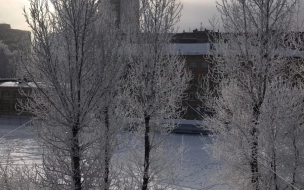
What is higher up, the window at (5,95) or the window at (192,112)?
the window at (5,95)

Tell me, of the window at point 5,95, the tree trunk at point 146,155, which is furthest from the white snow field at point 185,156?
the window at point 5,95

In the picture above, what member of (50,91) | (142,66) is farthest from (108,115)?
(50,91)

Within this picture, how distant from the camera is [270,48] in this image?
9.30m

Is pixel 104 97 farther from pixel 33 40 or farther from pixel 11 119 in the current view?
pixel 11 119

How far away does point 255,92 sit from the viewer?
9.49 metres

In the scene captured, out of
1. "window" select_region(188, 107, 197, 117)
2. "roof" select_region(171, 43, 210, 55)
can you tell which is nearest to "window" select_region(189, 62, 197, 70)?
"roof" select_region(171, 43, 210, 55)

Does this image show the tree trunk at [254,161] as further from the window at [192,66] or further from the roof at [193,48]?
the window at [192,66]

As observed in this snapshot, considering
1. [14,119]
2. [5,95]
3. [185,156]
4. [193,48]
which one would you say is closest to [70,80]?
[185,156]

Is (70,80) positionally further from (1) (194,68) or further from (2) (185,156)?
(1) (194,68)

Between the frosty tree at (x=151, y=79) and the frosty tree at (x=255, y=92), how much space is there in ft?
4.97

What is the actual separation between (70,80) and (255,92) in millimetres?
4569

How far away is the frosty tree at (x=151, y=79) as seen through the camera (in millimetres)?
10844

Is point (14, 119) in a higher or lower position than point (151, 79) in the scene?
lower

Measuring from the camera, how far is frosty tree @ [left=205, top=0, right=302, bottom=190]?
30.5 feet
